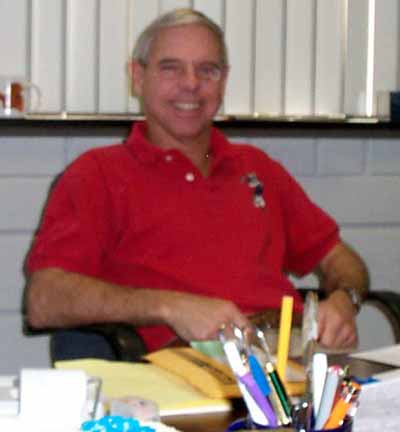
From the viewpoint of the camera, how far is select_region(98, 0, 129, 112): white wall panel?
2.86m

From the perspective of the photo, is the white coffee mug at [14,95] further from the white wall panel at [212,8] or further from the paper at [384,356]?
the paper at [384,356]

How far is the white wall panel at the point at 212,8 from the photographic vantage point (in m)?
2.97

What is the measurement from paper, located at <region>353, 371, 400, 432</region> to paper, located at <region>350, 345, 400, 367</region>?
414 mm

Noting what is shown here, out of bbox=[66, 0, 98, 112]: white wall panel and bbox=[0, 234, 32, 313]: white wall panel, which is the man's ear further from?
bbox=[0, 234, 32, 313]: white wall panel

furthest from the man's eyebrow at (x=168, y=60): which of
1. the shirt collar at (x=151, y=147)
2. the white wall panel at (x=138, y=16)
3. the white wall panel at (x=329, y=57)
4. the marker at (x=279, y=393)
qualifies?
the marker at (x=279, y=393)

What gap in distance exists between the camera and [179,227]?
8.18ft

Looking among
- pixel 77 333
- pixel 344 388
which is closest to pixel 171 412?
pixel 344 388

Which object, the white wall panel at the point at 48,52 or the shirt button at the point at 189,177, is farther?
the white wall panel at the point at 48,52

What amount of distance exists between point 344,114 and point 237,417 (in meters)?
1.84

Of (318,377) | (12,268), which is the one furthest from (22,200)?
(318,377)

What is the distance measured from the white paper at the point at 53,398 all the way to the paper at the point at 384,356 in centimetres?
61

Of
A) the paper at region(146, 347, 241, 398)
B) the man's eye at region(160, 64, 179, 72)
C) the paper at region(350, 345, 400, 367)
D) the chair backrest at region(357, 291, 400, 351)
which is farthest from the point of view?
the chair backrest at region(357, 291, 400, 351)

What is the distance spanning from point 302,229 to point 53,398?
162cm

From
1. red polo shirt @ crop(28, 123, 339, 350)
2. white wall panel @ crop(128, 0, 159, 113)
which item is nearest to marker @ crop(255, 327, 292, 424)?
red polo shirt @ crop(28, 123, 339, 350)
